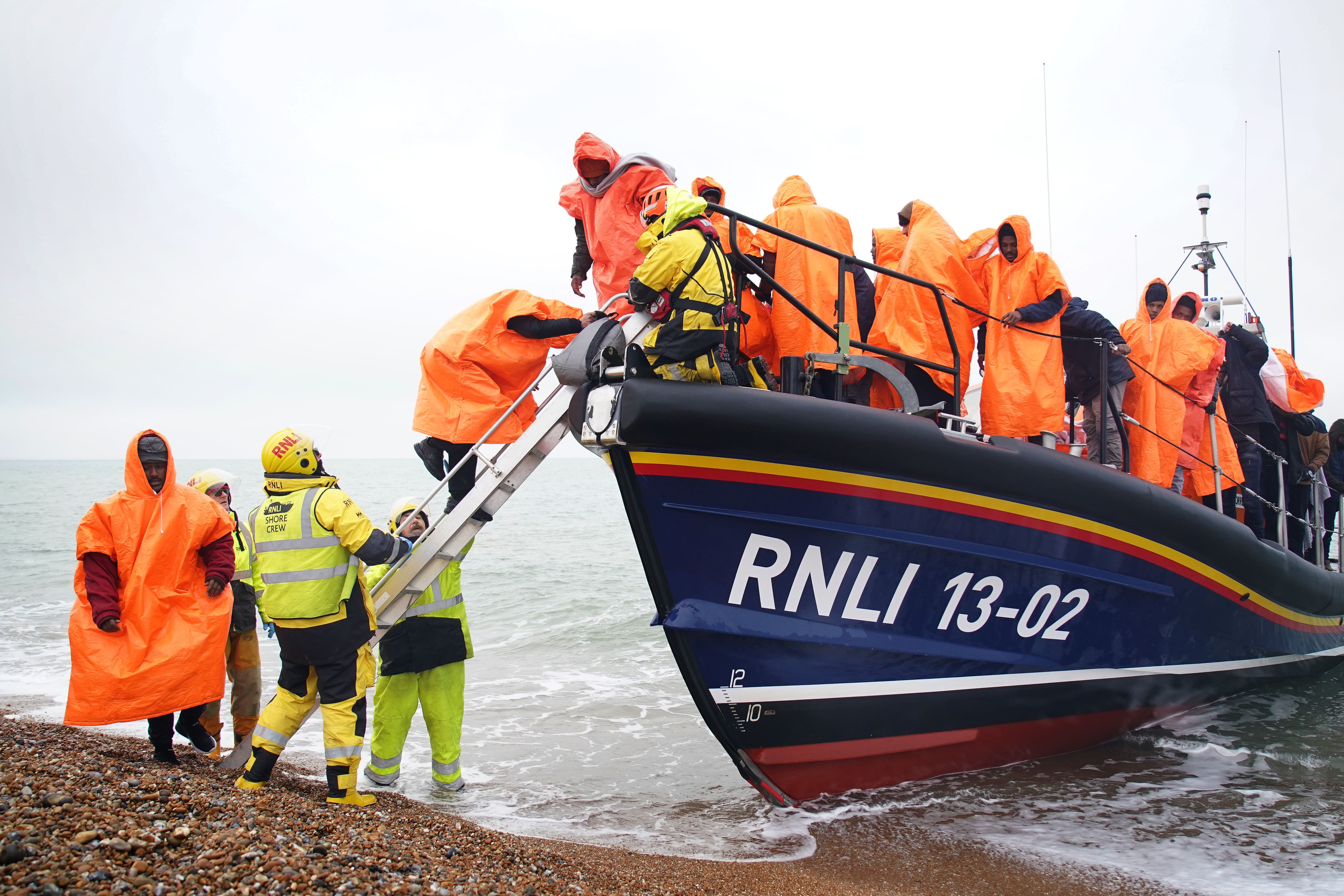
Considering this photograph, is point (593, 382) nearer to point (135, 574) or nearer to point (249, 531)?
point (249, 531)

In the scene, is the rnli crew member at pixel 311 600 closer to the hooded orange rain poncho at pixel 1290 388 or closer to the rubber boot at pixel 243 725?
the rubber boot at pixel 243 725

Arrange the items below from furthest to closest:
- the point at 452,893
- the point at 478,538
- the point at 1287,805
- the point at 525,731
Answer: the point at 478,538, the point at 525,731, the point at 1287,805, the point at 452,893

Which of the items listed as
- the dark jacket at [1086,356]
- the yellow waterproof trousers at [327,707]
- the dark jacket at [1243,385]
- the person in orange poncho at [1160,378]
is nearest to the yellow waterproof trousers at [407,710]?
the yellow waterproof trousers at [327,707]

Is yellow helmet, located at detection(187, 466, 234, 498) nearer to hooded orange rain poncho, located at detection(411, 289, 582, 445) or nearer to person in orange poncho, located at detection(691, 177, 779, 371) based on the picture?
hooded orange rain poncho, located at detection(411, 289, 582, 445)

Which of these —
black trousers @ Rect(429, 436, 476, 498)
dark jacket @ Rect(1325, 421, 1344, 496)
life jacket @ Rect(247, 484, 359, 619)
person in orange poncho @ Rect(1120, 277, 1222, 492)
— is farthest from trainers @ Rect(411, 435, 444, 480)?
dark jacket @ Rect(1325, 421, 1344, 496)

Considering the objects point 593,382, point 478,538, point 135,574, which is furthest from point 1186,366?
point 478,538

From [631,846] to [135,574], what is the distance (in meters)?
2.48

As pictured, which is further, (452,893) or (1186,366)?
(1186,366)

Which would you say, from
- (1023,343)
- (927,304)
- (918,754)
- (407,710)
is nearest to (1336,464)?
(1023,343)

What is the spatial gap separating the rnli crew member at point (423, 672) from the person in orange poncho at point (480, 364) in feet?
1.60

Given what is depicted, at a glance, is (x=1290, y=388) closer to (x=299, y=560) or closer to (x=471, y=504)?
(x=471, y=504)

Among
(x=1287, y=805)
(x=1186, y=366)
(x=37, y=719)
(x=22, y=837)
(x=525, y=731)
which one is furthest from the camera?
(x=525, y=731)

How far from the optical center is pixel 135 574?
3.63 meters

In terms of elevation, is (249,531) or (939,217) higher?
(939,217)
